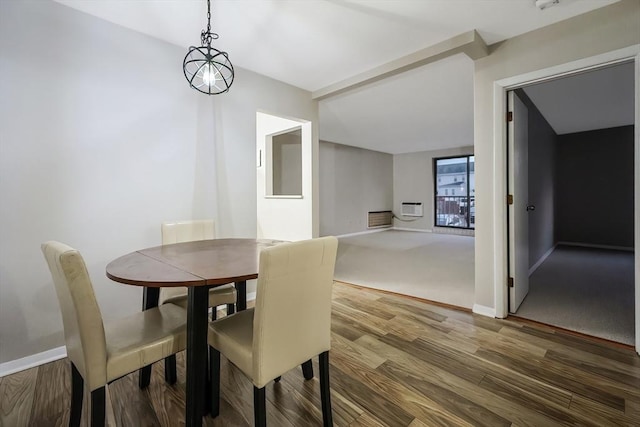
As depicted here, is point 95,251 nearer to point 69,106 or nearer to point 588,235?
point 69,106

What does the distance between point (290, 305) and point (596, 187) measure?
7.29 m

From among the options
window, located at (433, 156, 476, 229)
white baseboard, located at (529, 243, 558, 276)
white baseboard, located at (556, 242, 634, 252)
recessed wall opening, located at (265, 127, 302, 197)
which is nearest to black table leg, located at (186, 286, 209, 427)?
recessed wall opening, located at (265, 127, 302, 197)

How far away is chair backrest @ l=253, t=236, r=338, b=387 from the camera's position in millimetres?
1020

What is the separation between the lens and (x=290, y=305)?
110cm

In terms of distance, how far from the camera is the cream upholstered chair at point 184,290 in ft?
5.31

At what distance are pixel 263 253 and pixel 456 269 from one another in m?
3.76

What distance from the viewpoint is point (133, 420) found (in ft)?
4.38

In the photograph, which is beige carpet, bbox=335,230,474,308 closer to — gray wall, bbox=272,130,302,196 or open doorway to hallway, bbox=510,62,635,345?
open doorway to hallway, bbox=510,62,635,345

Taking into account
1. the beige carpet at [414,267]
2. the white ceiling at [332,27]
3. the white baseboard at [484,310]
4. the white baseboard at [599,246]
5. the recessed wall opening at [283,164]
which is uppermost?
the white ceiling at [332,27]

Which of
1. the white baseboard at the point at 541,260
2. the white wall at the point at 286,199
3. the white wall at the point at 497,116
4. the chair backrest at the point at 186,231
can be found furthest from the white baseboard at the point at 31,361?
the white baseboard at the point at 541,260

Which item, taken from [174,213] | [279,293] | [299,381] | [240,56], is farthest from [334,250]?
[240,56]

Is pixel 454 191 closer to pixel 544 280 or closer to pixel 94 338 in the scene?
pixel 544 280

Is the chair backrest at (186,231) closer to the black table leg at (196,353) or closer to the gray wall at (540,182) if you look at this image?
the black table leg at (196,353)

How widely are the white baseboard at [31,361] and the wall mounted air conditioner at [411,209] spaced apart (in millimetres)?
8042
